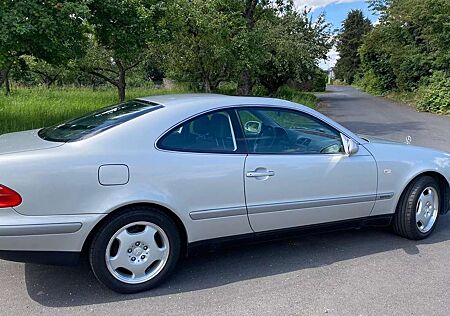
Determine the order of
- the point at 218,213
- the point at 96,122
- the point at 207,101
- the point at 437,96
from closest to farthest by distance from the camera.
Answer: the point at 218,213, the point at 96,122, the point at 207,101, the point at 437,96

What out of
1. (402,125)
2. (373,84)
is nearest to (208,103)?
(402,125)

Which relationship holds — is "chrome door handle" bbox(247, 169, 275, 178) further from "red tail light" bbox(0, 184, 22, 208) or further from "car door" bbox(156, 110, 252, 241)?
"red tail light" bbox(0, 184, 22, 208)

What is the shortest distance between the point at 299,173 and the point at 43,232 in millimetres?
2044

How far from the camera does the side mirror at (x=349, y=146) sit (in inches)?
143

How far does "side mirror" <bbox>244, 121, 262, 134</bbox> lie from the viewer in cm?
343

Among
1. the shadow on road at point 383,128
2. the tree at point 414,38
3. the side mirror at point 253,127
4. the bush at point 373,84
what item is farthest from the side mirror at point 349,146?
the bush at point 373,84

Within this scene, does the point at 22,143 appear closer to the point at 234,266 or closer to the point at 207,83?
the point at 234,266

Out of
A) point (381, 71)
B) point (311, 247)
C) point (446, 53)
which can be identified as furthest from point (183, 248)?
point (381, 71)

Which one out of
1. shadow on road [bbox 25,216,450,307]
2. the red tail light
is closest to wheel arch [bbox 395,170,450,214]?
shadow on road [bbox 25,216,450,307]

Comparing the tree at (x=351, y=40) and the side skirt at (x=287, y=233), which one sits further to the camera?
the tree at (x=351, y=40)

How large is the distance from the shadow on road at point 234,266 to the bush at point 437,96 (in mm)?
15721

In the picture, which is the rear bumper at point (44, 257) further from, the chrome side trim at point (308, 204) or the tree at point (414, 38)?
the tree at point (414, 38)

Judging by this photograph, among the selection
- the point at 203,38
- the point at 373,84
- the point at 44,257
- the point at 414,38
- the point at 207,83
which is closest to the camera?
the point at 44,257

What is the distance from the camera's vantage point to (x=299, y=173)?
3.42 metres
